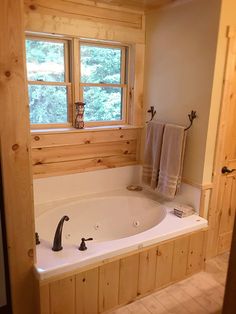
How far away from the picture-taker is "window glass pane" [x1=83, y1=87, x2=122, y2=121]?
2887 mm

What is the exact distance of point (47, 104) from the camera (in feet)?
8.75

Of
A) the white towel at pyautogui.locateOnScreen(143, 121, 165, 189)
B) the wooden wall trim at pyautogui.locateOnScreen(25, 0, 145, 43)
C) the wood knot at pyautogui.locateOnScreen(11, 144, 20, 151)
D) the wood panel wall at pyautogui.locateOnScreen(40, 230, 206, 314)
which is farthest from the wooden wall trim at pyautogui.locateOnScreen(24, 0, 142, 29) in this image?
the wood panel wall at pyautogui.locateOnScreen(40, 230, 206, 314)

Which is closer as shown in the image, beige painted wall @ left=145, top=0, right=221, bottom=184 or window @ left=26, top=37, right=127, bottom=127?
beige painted wall @ left=145, top=0, right=221, bottom=184

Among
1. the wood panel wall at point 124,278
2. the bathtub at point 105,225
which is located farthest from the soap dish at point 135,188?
the wood panel wall at point 124,278

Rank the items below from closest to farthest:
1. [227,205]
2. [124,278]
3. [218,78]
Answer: [124,278]
[218,78]
[227,205]

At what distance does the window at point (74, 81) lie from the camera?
257 centimetres

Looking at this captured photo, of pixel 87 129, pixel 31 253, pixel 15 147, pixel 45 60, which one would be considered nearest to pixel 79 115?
pixel 87 129

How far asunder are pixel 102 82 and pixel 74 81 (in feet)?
1.10

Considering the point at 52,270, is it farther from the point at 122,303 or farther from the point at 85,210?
the point at 85,210

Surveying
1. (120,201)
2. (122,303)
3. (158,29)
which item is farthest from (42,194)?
(158,29)

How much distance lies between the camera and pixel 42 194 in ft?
8.82

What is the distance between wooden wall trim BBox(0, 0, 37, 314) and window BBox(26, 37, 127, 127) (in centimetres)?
106

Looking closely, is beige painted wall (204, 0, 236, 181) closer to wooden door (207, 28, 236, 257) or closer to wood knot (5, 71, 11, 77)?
wooden door (207, 28, 236, 257)

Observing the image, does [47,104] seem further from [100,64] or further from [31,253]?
[31,253]
